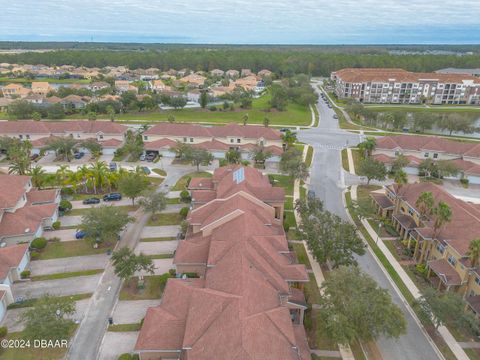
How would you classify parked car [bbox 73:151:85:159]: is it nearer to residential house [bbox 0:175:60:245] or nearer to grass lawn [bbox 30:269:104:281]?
residential house [bbox 0:175:60:245]

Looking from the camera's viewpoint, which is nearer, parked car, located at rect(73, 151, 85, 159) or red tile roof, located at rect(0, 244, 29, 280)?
red tile roof, located at rect(0, 244, 29, 280)

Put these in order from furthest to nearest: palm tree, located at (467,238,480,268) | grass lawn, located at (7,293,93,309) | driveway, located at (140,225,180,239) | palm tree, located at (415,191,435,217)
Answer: driveway, located at (140,225,180,239)
palm tree, located at (415,191,435,217)
grass lawn, located at (7,293,93,309)
palm tree, located at (467,238,480,268)

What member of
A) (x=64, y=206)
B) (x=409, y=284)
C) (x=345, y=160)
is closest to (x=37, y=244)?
(x=64, y=206)

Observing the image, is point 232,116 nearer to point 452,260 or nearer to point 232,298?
point 452,260

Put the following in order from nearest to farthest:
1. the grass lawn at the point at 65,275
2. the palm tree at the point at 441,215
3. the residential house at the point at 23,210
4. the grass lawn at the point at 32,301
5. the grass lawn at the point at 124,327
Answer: the grass lawn at the point at 124,327 < the grass lawn at the point at 32,301 < the palm tree at the point at 441,215 < the grass lawn at the point at 65,275 < the residential house at the point at 23,210

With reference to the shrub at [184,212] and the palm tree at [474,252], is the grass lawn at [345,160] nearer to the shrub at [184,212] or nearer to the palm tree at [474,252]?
the shrub at [184,212]

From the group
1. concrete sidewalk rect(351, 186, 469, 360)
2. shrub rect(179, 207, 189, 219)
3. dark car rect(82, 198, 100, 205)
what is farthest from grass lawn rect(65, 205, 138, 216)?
concrete sidewalk rect(351, 186, 469, 360)

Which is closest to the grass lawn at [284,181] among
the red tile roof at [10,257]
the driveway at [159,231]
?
the driveway at [159,231]
